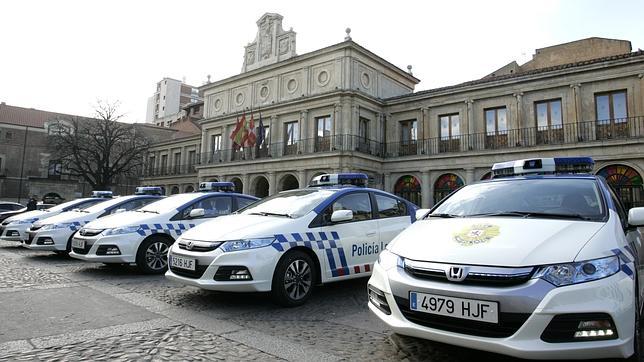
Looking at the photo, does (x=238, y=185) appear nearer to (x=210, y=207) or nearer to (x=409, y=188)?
(x=409, y=188)

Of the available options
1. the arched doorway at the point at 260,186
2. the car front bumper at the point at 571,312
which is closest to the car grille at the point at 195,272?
the car front bumper at the point at 571,312

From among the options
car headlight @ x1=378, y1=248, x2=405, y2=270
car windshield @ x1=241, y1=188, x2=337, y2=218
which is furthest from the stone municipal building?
car headlight @ x1=378, y1=248, x2=405, y2=270

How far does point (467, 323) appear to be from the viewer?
9.18 ft

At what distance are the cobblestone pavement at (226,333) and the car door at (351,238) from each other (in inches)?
16.2

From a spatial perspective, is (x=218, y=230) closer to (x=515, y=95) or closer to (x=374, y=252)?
(x=374, y=252)

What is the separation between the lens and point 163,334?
13.2ft

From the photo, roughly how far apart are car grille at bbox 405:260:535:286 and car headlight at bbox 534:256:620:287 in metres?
0.10

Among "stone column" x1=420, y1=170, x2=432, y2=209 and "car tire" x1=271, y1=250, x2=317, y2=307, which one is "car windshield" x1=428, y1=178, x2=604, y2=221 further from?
"stone column" x1=420, y1=170, x2=432, y2=209

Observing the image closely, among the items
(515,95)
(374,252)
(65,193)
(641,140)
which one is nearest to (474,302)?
(374,252)

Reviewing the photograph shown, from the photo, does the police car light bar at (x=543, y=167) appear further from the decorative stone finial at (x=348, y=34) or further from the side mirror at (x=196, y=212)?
the decorative stone finial at (x=348, y=34)

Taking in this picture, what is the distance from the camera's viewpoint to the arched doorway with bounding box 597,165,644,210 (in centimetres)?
1911

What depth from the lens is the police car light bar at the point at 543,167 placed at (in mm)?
4652

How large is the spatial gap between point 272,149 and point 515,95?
1557 cm

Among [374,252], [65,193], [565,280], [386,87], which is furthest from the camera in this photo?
[65,193]
